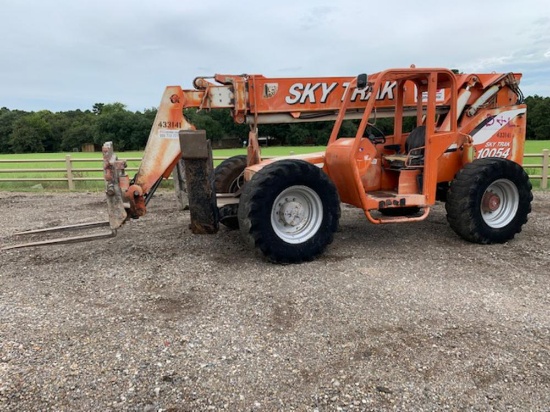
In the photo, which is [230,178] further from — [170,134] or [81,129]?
[81,129]

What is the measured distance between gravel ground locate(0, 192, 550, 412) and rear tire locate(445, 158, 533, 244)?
0.82 ft

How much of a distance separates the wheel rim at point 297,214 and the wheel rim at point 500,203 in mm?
2430

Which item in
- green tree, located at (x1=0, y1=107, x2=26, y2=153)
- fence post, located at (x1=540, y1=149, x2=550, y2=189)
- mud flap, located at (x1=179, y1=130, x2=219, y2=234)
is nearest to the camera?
mud flap, located at (x1=179, y1=130, x2=219, y2=234)

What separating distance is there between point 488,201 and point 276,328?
3907 mm

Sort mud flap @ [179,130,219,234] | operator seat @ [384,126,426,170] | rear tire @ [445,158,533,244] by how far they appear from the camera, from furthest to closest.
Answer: operator seat @ [384,126,426,170]
rear tire @ [445,158,533,244]
mud flap @ [179,130,219,234]

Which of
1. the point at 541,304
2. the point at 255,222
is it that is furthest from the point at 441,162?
the point at 255,222

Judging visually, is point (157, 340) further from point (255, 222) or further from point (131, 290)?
point (255, 222)

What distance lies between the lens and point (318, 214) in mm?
5375

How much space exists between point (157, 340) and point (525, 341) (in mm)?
2923

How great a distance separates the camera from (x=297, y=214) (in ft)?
17.6

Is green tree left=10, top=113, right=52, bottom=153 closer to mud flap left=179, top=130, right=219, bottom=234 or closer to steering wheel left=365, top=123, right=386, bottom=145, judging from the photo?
mud flap left=179, top=130, right=219, bottom=234

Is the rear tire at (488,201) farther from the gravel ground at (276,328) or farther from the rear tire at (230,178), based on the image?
the rear tire at (230,178)

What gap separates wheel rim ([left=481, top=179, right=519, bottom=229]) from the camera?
19.6 feet

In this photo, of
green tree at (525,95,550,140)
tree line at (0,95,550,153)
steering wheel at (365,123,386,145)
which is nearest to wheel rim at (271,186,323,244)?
steering wheel at (365,123,386,145)
